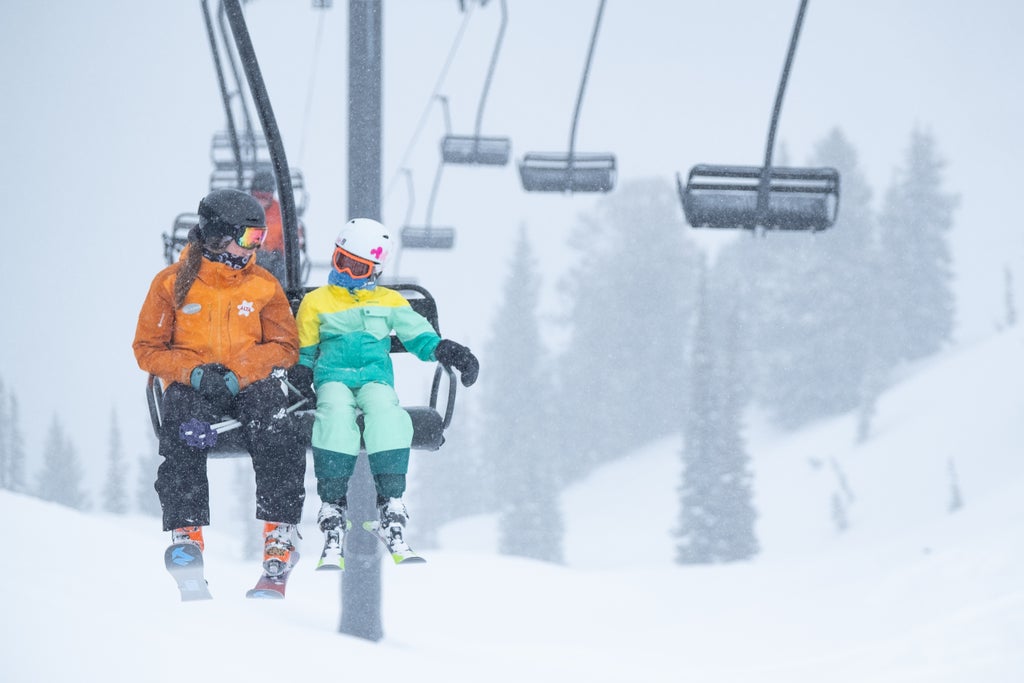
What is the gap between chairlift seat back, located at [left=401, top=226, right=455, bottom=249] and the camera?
38.7 feet

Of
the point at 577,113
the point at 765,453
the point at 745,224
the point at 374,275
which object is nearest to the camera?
the point at 374,275

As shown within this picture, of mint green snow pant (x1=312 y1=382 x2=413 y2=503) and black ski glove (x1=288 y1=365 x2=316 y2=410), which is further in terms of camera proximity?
black ski glove (x1=288 y1=365 x2=316 y2=410)

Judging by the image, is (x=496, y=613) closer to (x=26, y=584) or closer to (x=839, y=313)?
(x=26, y=584)

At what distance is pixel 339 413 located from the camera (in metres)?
4.56

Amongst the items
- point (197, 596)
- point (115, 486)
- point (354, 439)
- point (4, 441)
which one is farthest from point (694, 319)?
point (197, 596)

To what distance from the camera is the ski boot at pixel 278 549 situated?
14.2 feet

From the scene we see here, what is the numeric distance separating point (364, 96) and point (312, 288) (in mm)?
5143

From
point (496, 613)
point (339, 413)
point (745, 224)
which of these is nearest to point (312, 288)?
point (339, 413)

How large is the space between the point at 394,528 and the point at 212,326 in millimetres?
1073

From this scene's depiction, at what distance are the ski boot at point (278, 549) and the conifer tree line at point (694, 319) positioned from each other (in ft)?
142

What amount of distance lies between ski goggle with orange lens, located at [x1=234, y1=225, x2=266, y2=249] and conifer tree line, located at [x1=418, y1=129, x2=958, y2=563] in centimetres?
4358

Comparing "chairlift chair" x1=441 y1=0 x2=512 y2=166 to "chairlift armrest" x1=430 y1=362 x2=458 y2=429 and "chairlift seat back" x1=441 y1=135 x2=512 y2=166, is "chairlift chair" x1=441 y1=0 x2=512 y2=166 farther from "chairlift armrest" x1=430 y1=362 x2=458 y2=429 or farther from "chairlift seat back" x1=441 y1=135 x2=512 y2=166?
"chairlift armrest" x1=430 y1=362 x2=458 y2=429

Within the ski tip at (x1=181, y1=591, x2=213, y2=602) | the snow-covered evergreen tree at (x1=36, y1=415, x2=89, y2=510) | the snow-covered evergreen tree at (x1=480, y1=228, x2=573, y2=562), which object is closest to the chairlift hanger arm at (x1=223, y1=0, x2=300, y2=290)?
the ski tip at (x1=181, y1=591, x2=213, y2=602)

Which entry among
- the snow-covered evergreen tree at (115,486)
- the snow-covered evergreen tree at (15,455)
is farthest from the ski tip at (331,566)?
the snow-covered evergreen tree at (115,486)
